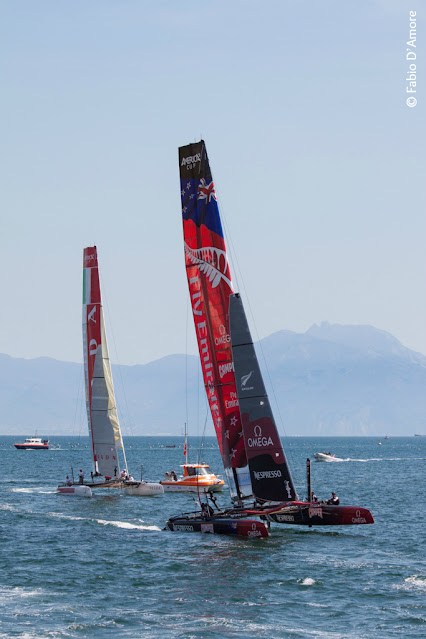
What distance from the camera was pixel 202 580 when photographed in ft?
109

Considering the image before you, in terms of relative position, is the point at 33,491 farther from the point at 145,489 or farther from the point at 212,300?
the point at 212,300

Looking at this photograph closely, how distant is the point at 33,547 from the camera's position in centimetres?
4128

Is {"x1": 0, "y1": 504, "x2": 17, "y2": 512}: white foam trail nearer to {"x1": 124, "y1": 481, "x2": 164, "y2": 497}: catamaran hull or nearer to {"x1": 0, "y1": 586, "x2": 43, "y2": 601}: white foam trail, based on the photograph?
{"x1": 124, "y1": 481, "x2": 164, "y2": 497}: catamaran hull

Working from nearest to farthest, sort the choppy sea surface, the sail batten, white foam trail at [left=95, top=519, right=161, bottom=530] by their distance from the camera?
the choppy sea surface < the sail batten < white foam trail at [left=95, top=519, right=161, bottom=530]

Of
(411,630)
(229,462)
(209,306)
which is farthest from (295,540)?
(411,630)

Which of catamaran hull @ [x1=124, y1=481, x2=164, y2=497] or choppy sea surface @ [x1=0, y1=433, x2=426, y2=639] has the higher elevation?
catamaran hull @ [x1=124, y1=481, x2=164, y2=497]

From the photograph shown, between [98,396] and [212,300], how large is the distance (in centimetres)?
2483

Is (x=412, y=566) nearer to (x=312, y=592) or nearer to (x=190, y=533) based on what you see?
(x=312, y=592)

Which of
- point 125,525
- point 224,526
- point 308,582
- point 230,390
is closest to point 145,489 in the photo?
point 125,525

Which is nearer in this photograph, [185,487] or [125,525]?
[125,525]

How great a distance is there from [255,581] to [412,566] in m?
7.43

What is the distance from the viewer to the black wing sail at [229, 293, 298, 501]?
41.2 meters

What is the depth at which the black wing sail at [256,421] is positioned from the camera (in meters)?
41.2

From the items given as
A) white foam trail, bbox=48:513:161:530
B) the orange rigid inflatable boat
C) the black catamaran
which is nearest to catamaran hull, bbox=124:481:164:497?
the orange rigid inflatable boat
